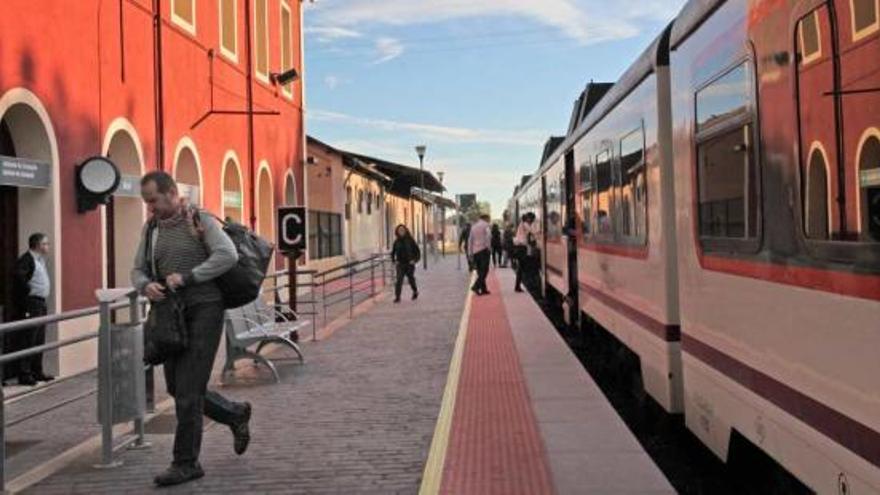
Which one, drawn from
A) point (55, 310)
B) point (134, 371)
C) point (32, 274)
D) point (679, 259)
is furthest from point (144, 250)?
point (55, 310)

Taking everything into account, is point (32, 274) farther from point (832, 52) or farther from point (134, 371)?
point (832, 52)

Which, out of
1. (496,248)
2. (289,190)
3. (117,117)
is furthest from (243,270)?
(496,248)

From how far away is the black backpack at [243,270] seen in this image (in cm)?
582

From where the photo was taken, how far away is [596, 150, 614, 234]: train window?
9.19 metres

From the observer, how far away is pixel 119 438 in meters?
6.89

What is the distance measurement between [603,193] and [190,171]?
29.2ft

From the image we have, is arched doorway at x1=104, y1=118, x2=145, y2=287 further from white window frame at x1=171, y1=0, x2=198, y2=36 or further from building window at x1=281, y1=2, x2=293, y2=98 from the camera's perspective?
building window at x1=281, y1=2, x2=293, y2=98

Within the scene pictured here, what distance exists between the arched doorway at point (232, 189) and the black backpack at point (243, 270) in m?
12.2

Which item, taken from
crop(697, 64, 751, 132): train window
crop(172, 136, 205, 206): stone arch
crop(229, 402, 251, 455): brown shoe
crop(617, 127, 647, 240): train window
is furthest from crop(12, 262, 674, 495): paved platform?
crop(172, 136, 205, 206): stone arch

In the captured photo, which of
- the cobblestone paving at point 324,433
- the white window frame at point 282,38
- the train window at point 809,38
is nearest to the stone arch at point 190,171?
the cobblestone paving at point 324,433

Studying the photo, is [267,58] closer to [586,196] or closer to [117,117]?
[117,117]

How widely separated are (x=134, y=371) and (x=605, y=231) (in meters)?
4.88

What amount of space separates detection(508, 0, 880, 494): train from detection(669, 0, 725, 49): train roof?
20 millimetres

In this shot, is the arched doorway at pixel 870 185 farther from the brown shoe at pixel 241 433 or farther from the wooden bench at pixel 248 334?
the wooden bench at pixel 248 334
